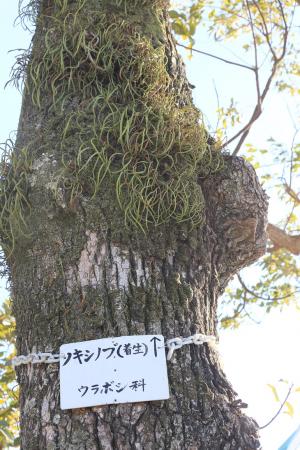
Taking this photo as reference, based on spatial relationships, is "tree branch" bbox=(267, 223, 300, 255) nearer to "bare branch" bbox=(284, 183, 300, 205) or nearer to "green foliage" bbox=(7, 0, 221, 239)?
"bare branch" bbox=(284, 183, 300, 205)

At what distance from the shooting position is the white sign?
Result: 5.31 ft

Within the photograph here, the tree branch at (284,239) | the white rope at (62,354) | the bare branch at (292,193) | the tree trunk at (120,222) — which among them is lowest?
the white rope at (62,354)

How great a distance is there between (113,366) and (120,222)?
1.16 ft

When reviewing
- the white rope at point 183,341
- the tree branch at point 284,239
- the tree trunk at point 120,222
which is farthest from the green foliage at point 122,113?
the tree branch at point 284,239

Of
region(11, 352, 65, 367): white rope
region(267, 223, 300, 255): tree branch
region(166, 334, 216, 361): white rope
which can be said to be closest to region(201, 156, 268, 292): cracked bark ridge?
region(166, 334, 216, 361): white rope

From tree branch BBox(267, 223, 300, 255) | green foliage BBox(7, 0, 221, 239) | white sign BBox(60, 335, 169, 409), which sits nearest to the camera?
white sign BBox(60, 335, 169, 409)

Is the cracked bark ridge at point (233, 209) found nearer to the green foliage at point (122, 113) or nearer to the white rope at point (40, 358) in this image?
the green foliage at point (122, 113)

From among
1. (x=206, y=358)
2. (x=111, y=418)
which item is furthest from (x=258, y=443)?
(x=111, y=418)

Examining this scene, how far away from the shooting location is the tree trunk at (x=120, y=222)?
162cm

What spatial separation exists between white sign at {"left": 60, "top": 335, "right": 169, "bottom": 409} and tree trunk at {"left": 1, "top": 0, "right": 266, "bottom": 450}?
0.09 feet

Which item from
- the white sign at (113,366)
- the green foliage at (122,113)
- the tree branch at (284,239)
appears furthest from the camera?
the tree branch at (284,239)

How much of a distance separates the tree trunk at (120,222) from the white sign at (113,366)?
0.03 m

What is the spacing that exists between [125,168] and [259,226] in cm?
47

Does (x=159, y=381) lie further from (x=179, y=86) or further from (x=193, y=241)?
(x=179, y=86)
